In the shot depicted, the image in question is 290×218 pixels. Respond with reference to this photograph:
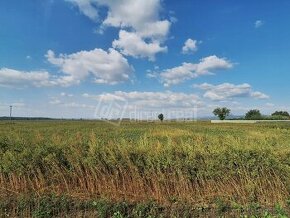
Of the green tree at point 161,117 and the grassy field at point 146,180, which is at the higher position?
the green tree at point 161,117

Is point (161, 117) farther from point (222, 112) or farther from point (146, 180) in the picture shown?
point (146, 180)

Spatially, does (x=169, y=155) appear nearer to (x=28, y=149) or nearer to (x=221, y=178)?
(x=221, y=178)

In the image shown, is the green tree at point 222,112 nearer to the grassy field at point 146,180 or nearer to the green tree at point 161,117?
the green tree at point 161,117

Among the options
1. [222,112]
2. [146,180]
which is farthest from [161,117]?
[146,180]

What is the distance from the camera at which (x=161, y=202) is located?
770cm

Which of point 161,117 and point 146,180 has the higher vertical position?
point 161,117

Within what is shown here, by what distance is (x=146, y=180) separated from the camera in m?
8.31

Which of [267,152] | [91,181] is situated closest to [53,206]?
[91,181]

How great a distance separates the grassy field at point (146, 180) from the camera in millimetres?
7426

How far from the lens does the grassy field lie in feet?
24.4

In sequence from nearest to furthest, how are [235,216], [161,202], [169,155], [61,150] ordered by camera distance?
[235,216], [161,202], [169,155], [61,150]

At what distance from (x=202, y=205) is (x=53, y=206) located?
328cm

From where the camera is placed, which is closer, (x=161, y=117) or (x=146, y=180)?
(x=146, y=180)

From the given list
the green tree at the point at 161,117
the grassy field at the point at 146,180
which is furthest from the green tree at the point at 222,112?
the grassy field at the point at 146,180
